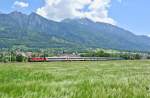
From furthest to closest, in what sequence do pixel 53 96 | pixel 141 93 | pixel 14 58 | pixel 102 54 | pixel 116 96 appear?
pixel 102 54 → pixel 14 58 → pixel 141 93 → pixel 116 96 → pixel 53 96

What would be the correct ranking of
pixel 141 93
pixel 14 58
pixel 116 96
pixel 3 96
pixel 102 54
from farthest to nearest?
1. pixel 102 54
2. pixel 14 58
3. pixel 141 93
4. pixel 116 96
5. pixel 3 96

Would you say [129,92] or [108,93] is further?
[129,92]

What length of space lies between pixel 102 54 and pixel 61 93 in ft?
619

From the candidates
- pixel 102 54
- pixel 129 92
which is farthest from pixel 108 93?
pixel 102 54

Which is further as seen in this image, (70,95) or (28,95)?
(70,95)

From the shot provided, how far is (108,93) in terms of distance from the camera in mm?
7344

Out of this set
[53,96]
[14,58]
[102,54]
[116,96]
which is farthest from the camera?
[102,54]

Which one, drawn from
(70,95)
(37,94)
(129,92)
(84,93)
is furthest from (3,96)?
(129,92)

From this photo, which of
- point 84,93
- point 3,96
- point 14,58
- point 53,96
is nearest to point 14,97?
point 3,96

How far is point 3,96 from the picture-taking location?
6.20 metres

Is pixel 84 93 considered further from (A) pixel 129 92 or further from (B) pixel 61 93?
(A) pixel 129 92

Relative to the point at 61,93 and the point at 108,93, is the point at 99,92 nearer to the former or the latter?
the point at 108,93

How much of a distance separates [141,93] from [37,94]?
2.40 m

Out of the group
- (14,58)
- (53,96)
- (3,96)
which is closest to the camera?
(3,96)
